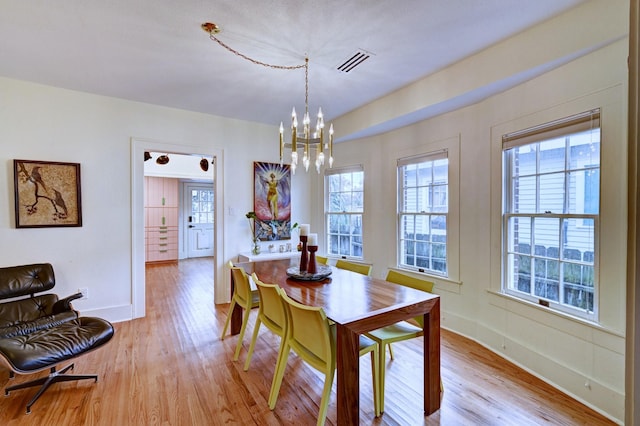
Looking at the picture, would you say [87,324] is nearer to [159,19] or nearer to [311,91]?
[159,19]

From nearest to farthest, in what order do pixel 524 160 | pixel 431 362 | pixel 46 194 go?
pixel 431 362 → pixel 524 160 → pixel 46 194

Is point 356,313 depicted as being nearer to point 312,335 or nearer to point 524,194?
point 312,335

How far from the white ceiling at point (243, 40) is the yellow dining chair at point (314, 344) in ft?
6.53

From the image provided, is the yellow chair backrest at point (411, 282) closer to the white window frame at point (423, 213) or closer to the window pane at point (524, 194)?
the white window frame at point (423, 213)

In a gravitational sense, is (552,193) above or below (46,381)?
above

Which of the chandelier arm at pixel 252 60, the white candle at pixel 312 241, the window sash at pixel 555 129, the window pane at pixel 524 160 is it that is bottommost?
the white candle at pixel 312 241

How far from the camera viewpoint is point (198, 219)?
8070 millimetres

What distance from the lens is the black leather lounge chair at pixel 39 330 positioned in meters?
1.97

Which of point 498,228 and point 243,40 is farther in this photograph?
point 498,228

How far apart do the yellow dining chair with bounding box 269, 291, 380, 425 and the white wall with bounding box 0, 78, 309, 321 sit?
2.53 m

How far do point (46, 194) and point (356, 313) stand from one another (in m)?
3.61

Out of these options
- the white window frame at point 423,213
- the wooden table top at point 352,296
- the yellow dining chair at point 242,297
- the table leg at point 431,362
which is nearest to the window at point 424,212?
the white window frame at point 423,213

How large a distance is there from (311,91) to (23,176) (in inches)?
126

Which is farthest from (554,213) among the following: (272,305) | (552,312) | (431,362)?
(272,305)
